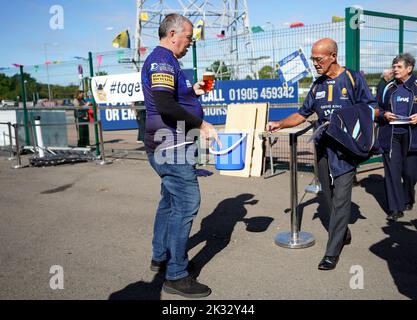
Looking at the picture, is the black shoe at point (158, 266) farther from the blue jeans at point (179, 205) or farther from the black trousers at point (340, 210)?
the black trousers at point (340, 210)

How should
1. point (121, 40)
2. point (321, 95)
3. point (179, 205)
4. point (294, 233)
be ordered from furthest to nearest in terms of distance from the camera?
point (121, 40) → point (294, 233) → point (321, 95) → point (179, 205)

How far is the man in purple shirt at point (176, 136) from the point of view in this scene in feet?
11.2

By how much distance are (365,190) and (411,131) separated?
5.40 ft

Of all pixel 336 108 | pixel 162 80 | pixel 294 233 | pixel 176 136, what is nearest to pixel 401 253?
pixel 294 233

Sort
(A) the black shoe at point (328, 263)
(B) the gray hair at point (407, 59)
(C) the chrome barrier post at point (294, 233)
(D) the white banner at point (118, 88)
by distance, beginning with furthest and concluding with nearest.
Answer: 1. (D) the white banner at point (118, 88)
2. (B) the gray hair at point (407, 59)
3. (C) the chrome barrier post at point (294, 233)
4. (A) the black shoe at point (328, 263)

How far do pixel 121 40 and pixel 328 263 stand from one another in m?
12.2

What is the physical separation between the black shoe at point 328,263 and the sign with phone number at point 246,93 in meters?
13.7

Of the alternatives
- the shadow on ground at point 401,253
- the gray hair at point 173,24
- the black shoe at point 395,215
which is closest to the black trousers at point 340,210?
the shadow on ground at point 401,253

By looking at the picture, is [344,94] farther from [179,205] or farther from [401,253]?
[179,205]

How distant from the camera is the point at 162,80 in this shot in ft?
10.8

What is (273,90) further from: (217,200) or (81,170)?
(217,200)

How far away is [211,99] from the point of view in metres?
17.6
